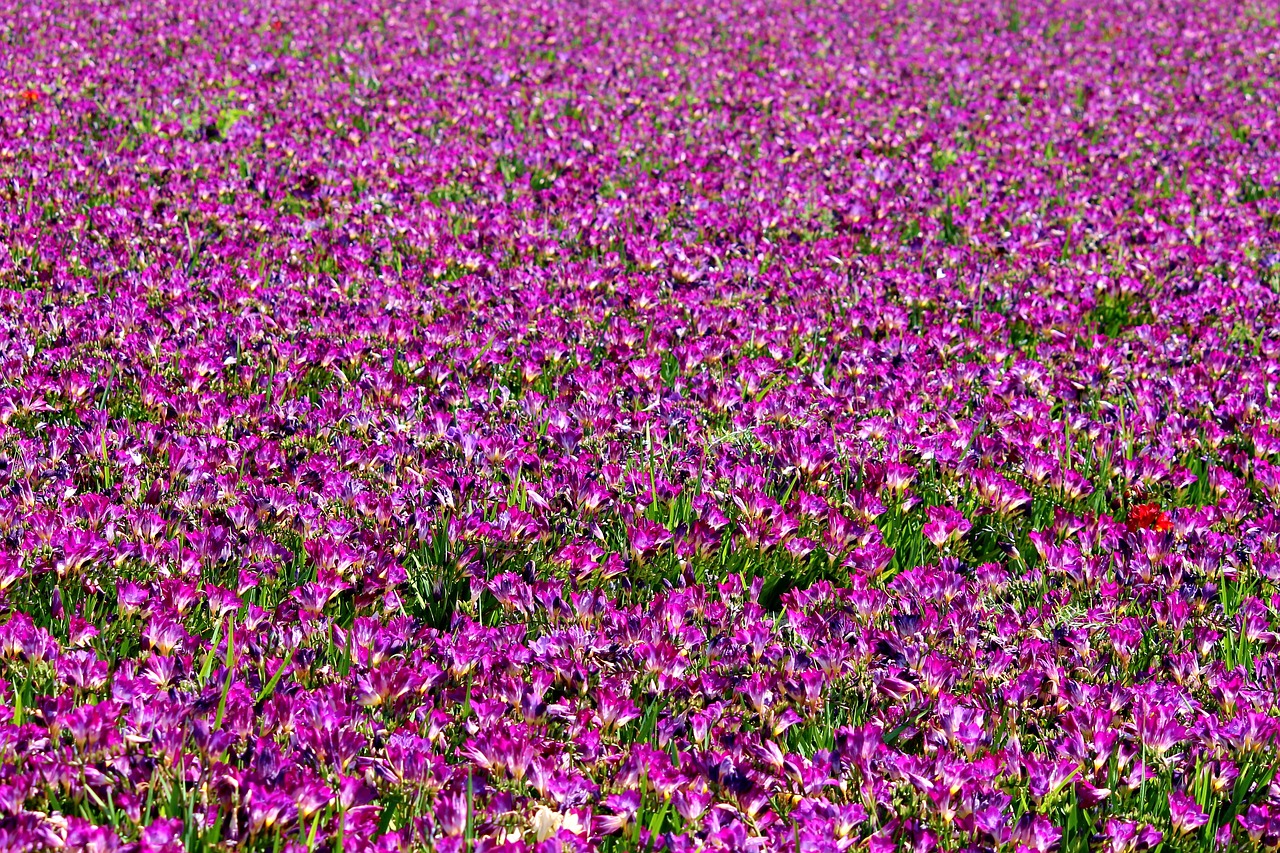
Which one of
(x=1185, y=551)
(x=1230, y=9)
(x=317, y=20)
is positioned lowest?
(x=1230, y=9)

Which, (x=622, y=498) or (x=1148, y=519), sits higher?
(x=622, y=498)

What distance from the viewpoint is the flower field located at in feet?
9.48

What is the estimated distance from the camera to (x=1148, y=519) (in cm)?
450

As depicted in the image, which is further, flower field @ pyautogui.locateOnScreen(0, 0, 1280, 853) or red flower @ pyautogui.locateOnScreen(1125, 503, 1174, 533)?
red flower @ pyautogui.locateOnScreen(1125, 503, 1174, 533)

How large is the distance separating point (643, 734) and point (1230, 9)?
22.0m

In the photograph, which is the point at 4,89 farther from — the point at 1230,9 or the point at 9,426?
the point at 1230,9

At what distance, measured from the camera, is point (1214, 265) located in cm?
777

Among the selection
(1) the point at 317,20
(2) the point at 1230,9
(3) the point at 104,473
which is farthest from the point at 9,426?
(2) the point at 1230,9

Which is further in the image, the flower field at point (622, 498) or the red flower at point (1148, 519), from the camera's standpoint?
the red flower at point (1148, 519)

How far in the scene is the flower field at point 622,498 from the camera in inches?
114

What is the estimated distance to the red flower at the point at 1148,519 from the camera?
445 centimetres

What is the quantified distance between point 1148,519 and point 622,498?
198 centimetres

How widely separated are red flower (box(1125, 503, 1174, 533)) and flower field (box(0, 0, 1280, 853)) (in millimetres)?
11

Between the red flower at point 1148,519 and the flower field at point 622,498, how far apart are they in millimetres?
11
